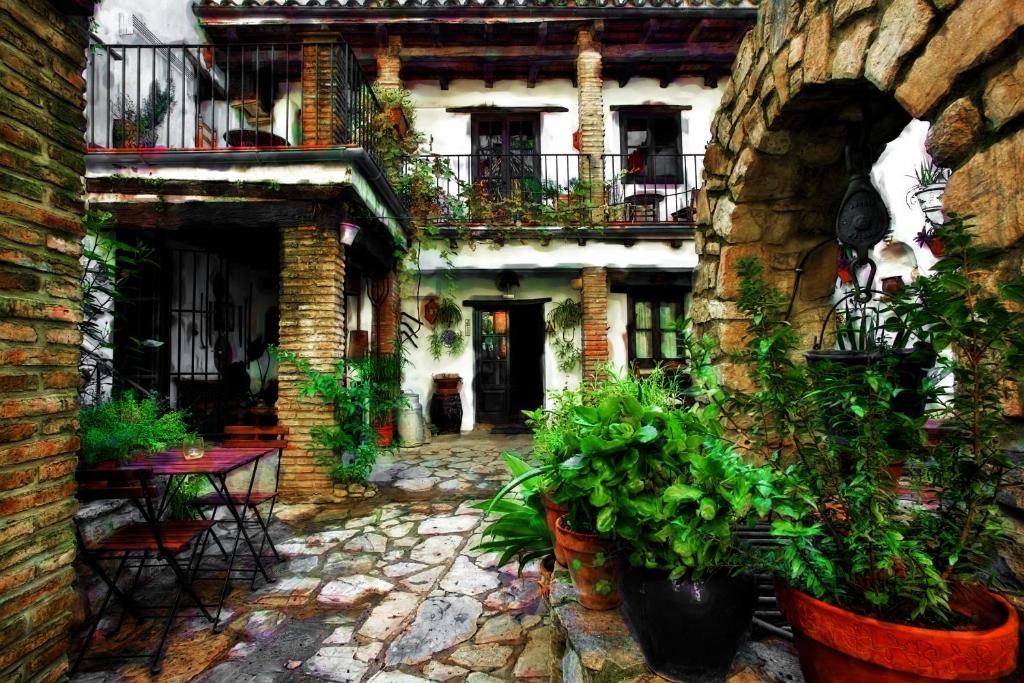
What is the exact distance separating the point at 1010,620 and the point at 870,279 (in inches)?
51.0

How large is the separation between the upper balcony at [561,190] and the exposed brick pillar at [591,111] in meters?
0.03

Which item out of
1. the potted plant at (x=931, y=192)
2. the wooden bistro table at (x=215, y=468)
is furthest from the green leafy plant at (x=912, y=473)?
the potted plant at (x=931, y=192)

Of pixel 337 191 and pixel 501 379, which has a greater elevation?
pixel 337 191

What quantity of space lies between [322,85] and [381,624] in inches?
193

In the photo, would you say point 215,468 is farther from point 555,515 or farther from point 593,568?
point 593,568

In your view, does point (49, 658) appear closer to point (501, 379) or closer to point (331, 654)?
point (331, 654)

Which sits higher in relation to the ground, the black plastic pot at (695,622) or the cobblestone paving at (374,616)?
the black plastic pot at (695,622)

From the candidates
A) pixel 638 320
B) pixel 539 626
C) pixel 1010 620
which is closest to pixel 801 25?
pixel 1010 620

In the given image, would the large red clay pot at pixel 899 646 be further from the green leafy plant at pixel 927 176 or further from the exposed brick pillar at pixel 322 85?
the exposed brick pillar at pixel 322 85

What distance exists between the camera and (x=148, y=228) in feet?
15.5

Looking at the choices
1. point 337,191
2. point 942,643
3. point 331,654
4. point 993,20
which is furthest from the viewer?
point 337,191

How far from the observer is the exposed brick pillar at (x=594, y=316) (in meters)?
7.76

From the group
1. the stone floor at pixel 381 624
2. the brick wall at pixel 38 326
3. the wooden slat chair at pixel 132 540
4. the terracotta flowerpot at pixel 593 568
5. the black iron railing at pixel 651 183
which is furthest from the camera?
the black iron railing at pixel 651 183

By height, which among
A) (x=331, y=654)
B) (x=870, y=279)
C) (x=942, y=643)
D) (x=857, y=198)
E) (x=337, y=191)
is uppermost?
(x=337, y=191)
